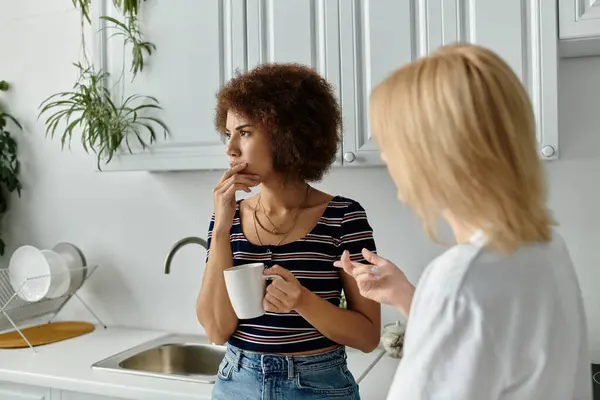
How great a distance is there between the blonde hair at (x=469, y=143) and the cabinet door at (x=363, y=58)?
91cm

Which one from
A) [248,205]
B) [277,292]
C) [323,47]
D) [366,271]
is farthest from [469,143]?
[323,47]

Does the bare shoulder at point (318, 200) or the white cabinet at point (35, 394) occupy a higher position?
the bare shoulder at point (318, 200)

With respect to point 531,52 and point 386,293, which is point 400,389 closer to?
point 386,293

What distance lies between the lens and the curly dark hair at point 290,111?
4.15 ft

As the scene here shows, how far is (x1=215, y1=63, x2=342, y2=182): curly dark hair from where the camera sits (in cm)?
126

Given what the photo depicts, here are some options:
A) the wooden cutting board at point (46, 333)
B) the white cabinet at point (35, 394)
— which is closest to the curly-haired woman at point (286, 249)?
the white cabinet at point (35, 394)

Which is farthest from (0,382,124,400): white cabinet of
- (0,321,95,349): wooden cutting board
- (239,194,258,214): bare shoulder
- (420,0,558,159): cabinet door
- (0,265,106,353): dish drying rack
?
(420,0,558,159): cabinet door

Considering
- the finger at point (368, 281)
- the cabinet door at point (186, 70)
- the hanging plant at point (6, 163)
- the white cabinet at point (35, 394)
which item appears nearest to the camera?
the finger at point (368, 281)

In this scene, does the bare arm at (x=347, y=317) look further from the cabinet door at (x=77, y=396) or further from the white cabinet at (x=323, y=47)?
the cabinet door at (x=77, y=396)

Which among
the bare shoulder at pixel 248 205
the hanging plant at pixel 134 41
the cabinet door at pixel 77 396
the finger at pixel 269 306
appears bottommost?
the cabinet door at pixel 77 396

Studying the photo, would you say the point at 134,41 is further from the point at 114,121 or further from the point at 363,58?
the point at 363,58

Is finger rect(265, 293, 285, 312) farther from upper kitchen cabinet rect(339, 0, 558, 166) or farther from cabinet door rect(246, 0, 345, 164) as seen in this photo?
cabinet door rect(246, 0, 345, 164)

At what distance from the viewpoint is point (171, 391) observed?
1536 millimetres

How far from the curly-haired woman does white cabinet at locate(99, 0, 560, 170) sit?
33 cm
